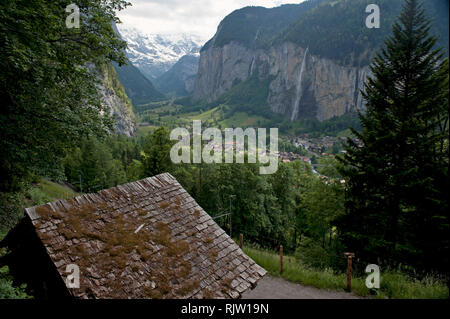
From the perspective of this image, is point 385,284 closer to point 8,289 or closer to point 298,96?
point 8,289

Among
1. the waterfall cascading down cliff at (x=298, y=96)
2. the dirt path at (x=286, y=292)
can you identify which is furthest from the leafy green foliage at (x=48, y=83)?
the waterfall cascading down cliff at (x=298, y=96)

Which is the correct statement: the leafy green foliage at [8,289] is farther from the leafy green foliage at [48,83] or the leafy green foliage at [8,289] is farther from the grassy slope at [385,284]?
the grassy slope at [385,284]

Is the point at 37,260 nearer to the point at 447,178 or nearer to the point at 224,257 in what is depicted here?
the point at 224,257

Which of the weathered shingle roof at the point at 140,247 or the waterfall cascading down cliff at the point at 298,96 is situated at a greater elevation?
the waterfall cascading down cliff at the point at 298,96

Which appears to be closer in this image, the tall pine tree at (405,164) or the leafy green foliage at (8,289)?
the leafy green foliage at (8,289)

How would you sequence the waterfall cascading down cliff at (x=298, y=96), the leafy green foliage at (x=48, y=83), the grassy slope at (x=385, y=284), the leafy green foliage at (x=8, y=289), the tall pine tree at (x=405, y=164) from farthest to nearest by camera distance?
the waterfall cascading down cliff at (x=298, y=96) → the tall pine tree at (x=405, y=164) → the grassy slope at (x=385, y=284) → the leafy green foliage at (x=48, y=83) → the leafy green foliage at (x=8, y=289)

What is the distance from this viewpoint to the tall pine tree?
12906mm

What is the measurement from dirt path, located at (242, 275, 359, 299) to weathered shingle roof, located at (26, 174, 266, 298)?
5.42 meters

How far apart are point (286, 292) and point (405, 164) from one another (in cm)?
970

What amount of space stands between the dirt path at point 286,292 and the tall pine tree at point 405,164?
479 centimetres

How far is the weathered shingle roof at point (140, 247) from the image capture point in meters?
4.88

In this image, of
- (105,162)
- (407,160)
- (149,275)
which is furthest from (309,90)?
(149,275)

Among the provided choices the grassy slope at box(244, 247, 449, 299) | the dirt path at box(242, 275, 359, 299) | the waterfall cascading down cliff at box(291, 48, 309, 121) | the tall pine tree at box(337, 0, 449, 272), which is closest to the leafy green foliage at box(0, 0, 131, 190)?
the dirt path at box(242, 275, 359, 299)

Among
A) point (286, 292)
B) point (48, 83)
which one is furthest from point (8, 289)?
point (286, 292)
